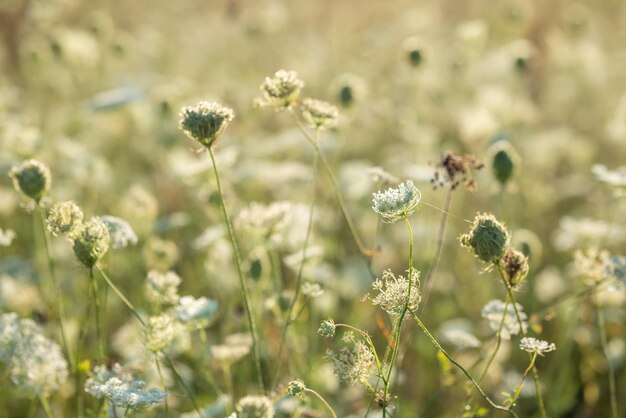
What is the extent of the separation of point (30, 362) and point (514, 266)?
1.57m

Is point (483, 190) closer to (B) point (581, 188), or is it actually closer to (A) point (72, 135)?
(B) point (581, 188)

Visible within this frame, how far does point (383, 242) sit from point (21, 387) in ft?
9.58

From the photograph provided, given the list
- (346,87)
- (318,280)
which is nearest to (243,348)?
(318,280)

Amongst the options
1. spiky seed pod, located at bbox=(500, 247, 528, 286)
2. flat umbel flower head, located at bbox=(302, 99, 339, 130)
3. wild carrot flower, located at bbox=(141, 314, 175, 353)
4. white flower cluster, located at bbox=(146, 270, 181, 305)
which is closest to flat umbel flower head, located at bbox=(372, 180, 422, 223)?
spiky seed pod, located at bbox=(500, 247, 528, 286)

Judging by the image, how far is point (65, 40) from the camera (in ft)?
18.9

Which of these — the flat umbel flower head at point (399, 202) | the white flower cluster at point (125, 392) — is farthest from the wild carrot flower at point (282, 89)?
the white flower cluster at point (125, 392)

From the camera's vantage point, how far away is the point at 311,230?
3473 mm

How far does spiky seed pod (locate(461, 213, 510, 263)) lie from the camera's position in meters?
1.79

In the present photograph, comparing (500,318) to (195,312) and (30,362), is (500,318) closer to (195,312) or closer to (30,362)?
(195,312)

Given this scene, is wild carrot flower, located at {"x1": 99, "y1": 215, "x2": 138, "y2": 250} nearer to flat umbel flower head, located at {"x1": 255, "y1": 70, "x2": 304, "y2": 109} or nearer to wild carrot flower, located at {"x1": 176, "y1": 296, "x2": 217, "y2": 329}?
Result: wild carrot flower, located at {"x1": 176, "y1": 296, "x2": 217, "y2": 329}

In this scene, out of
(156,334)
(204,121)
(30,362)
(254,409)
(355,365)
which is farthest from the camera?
(30,362)

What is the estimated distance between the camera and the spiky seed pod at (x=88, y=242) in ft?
6.51

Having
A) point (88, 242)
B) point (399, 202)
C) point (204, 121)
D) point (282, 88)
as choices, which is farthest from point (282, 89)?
point (88, 242)

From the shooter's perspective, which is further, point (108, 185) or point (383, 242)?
point (108, 185)
